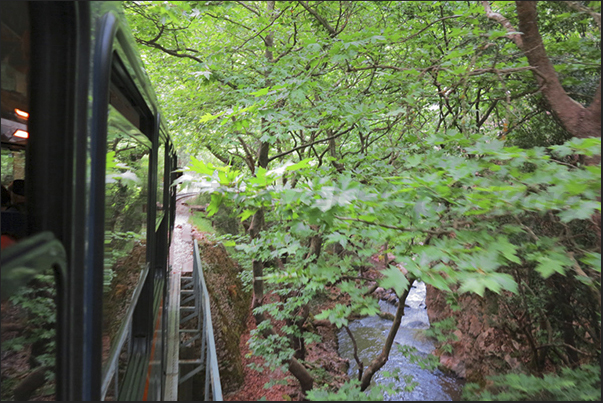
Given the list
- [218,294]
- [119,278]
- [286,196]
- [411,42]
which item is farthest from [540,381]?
[218,294]

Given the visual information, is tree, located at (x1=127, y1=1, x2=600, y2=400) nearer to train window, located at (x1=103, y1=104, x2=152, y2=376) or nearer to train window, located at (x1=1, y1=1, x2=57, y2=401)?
train window, located at (x1=103, y1=104, x2=152, y2=376)

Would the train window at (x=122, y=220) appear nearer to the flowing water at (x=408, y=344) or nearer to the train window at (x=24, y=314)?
the train window at (x=24, y=314)

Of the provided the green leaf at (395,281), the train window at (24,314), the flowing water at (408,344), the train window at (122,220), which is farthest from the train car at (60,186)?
the flowing water at (408,344)

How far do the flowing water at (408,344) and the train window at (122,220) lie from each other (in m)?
6.42

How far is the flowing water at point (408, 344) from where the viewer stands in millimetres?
9445

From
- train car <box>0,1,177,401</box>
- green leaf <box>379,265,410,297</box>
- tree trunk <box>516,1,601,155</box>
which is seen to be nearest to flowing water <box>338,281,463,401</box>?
tree trunk <box>516,1,601,155</box>

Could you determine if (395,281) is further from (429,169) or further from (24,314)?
(24,314)

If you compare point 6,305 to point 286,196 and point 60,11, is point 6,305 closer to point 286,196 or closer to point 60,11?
point 60,11

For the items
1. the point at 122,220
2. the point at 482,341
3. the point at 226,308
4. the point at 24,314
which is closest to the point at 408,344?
the point at 482,341

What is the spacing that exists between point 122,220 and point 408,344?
12.4 metres

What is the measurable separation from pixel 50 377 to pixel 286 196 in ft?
4.31

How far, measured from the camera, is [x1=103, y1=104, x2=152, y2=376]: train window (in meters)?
1.46

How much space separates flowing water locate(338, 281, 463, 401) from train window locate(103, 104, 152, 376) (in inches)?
253

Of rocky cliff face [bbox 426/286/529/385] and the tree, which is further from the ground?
the tree
